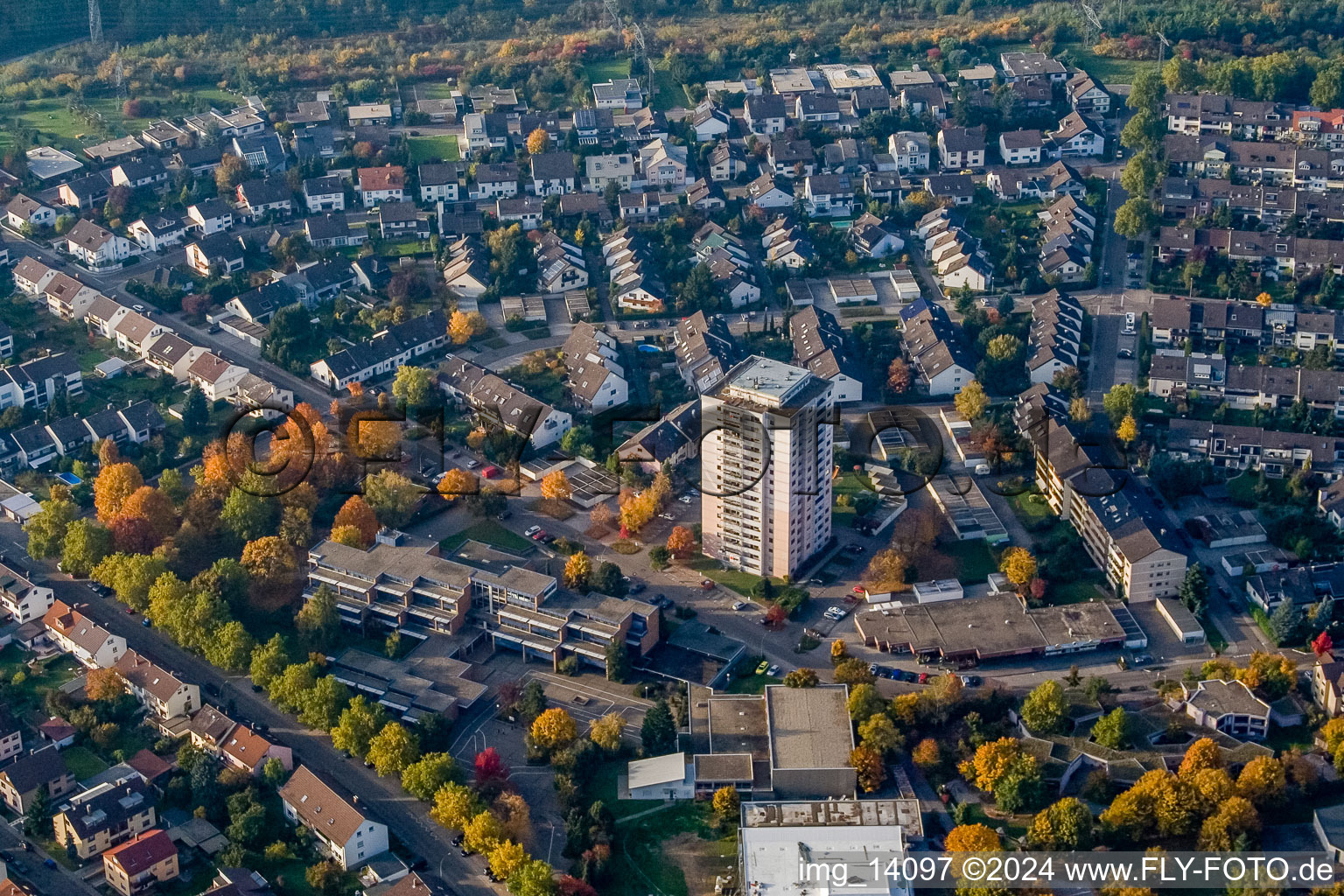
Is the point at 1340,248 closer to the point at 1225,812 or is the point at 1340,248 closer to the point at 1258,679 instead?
the point at 1258,679

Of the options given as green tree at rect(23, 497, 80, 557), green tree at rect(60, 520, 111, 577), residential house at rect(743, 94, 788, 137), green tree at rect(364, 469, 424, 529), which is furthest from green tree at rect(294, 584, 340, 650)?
residential house at rect(743, 94, 788, 137)

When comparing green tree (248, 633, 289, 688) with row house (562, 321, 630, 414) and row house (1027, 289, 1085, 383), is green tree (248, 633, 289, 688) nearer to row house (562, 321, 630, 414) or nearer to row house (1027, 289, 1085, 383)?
row house (562, 321, 630, 414)

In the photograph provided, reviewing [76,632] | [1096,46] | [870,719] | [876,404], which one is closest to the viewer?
[870,719]

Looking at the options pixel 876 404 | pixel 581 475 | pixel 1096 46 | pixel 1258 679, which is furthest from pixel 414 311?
pixel 1096 46

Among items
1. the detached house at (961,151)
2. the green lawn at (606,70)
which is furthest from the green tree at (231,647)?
the green lawn at (606,70)

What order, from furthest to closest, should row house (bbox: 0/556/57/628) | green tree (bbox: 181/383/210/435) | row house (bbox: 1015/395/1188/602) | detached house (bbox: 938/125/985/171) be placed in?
detached house (bbox: 938/125/985/171), green tree (bbox: 181/383/210/435), row house (bbox: 0/556/57/628), row house (bbox: 1015/395/1188/602)

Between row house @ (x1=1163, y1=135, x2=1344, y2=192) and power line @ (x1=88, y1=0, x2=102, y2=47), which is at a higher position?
power line @ (x1=88, y1=0, x2=102, y2=47)
